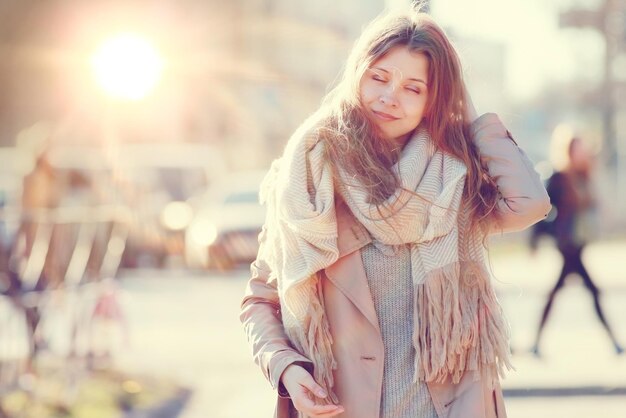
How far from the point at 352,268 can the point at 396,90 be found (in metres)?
0.42

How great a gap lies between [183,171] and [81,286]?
42.4 feet

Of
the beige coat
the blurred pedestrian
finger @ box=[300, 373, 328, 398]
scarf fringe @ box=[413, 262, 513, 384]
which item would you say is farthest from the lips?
the blurred pedestrian

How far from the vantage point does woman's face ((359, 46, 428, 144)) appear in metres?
2.69

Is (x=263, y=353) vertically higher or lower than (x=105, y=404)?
higher

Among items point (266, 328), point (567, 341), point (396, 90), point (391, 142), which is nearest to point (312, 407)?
point (266, 328)

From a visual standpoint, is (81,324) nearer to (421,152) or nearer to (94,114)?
(421,152)

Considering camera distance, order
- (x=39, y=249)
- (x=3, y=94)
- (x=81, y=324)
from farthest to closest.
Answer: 1. (x=3, y=94)
2. (x=81, y=324)
3. (x=39, y=249)

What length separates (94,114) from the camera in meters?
41.6

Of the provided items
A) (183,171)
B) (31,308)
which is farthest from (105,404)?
(183,171)

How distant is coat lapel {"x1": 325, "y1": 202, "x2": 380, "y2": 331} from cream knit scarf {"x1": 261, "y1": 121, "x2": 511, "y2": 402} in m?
0.04

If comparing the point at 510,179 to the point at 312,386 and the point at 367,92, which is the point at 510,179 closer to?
the point at 367,92

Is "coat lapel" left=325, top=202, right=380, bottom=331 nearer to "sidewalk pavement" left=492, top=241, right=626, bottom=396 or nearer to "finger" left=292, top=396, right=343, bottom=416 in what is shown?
"finger" left=292, top=396, right=343, bottom=416

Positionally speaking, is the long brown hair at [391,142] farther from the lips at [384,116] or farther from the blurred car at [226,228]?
the blurred car at [226,228]

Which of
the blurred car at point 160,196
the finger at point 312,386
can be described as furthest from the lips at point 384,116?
the blurred car at point 160,196
